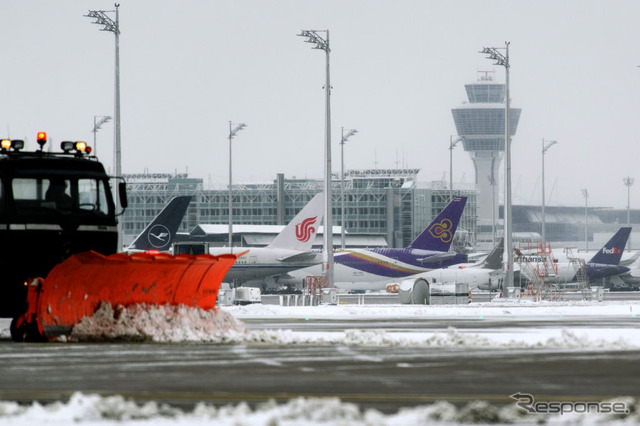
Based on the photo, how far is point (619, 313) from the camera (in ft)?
131

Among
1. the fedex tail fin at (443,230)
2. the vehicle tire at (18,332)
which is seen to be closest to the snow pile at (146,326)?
the vehicle tire at (18,332)

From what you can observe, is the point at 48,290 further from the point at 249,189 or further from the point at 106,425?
the point at 249,189

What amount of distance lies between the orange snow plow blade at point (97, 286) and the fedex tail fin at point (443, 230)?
181ft

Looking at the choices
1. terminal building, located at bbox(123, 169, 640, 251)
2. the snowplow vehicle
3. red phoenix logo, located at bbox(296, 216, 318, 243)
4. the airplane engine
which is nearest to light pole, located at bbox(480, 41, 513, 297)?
the airplane engine

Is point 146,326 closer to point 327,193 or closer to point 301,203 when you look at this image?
point 327,193

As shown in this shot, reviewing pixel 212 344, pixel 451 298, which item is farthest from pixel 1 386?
pixel 451 298

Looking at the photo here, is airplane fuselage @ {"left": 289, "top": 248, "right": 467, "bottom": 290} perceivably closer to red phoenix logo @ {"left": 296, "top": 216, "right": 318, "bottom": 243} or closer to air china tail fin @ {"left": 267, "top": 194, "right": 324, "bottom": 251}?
air china tail fin @ {"left": 267, "top": 194, "right": 324, "bottom": 251}

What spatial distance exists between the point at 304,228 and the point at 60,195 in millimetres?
52720

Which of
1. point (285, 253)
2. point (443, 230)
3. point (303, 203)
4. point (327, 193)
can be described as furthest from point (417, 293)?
point (303, 203)

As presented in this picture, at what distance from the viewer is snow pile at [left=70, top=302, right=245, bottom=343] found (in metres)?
21.1

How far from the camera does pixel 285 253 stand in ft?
258

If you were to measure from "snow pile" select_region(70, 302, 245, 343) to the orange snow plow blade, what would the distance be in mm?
178

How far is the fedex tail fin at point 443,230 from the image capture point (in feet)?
252

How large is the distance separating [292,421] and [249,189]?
549 ft
